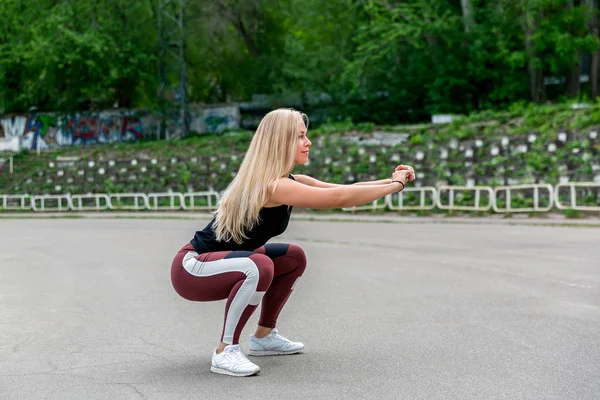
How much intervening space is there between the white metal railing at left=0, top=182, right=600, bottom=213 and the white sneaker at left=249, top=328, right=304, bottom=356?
17200mm

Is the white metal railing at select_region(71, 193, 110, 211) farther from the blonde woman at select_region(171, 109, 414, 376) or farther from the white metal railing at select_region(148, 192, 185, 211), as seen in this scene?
the blonde woman at select_region(171, 109, 414, 376)

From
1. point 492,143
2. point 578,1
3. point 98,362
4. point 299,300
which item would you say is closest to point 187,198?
point 492,143

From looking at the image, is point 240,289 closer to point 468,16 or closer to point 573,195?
point 573,195

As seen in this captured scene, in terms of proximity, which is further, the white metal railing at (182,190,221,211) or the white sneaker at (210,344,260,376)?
the white metal railing at (182,190,221,211)

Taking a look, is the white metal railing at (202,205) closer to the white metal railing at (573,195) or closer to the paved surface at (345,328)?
the white metal railing at (573,195)

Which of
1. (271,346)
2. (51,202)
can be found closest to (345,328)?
(271,346)

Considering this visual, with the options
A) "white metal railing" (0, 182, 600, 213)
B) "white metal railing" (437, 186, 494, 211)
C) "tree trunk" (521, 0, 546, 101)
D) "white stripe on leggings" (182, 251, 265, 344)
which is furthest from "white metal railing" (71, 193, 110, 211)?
"white stripe on leggings" (182, 251, 265, 344)

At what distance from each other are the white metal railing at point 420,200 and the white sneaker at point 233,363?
71.4ft

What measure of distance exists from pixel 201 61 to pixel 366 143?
22831 mm

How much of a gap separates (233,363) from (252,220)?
85 centimetres

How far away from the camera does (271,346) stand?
6.55m

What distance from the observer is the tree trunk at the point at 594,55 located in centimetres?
3596

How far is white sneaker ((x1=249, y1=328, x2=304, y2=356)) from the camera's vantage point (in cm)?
654

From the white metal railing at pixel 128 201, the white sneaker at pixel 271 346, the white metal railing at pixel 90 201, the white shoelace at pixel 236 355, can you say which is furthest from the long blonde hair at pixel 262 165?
the white metal railing at pixel 90 201
